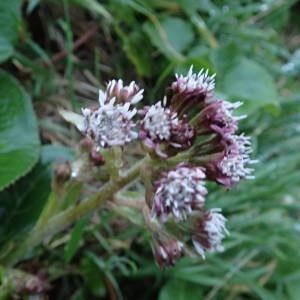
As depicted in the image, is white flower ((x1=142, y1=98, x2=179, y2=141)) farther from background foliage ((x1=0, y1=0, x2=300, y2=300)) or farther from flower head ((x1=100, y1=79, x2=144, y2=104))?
background foliage ((x1=0, y1=0, x2=300, y2=300))

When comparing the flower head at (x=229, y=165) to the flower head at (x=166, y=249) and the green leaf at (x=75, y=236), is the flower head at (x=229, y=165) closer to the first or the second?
the flower head at (x=166, y=249)

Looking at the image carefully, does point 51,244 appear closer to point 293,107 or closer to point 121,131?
point 121,131

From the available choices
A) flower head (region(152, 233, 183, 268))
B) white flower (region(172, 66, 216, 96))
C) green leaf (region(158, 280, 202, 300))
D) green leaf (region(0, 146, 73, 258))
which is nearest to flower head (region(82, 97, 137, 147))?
white flower (region(172, 66, 216, 96))

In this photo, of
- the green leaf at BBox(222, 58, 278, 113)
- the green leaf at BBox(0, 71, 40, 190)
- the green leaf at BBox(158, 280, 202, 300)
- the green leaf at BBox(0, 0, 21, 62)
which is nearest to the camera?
the green leaf at BBox(0, 71, 40, 190)

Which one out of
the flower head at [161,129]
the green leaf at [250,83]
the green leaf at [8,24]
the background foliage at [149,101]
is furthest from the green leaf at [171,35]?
the flower head at [161,129]

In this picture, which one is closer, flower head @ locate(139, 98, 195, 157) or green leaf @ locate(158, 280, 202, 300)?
flower head @ locate(139, 98, 195, 157)

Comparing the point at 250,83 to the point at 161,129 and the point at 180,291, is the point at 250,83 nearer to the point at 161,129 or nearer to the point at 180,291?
the point at 180,291

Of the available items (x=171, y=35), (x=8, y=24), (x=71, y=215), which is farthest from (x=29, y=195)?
(x=171, y=35)
